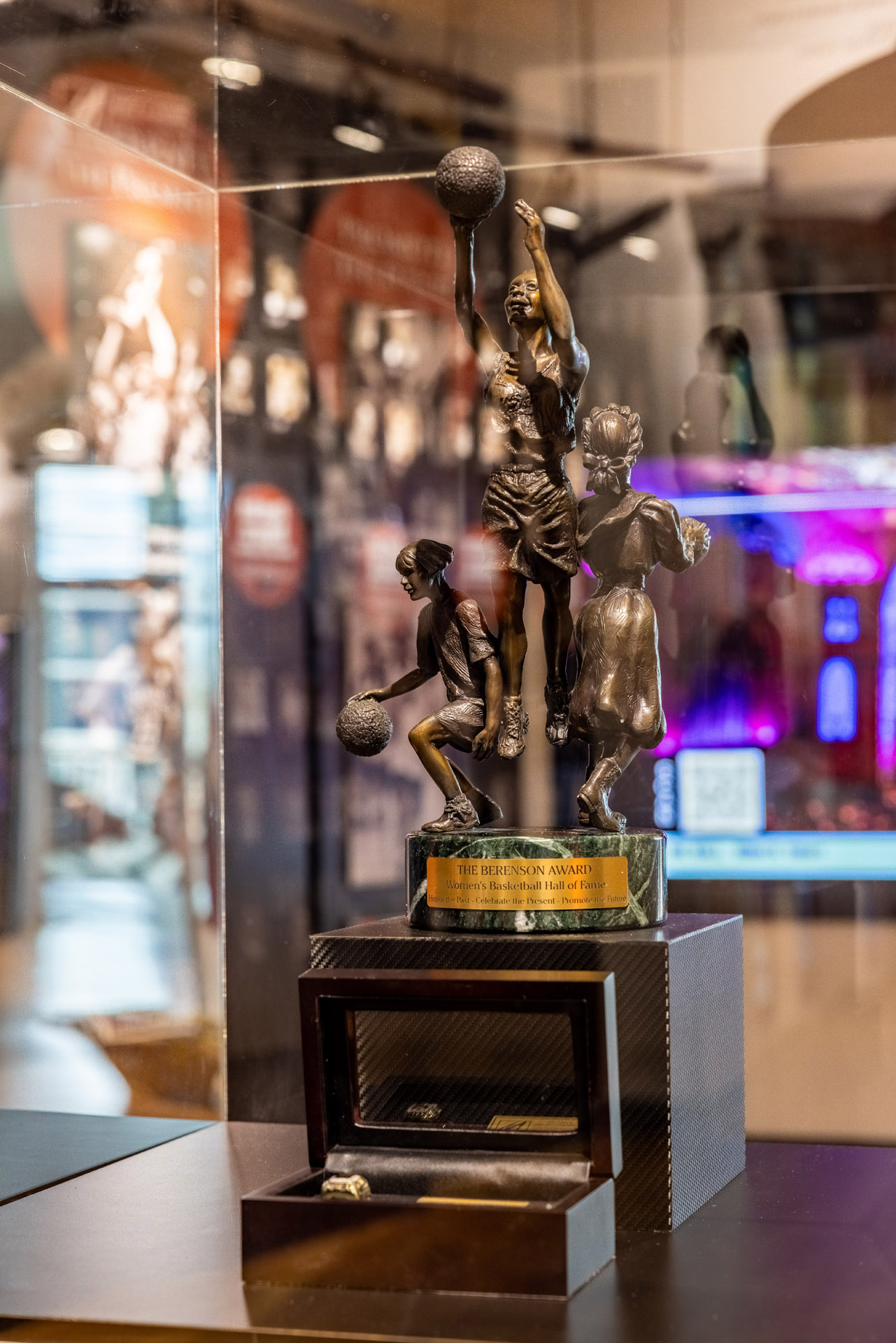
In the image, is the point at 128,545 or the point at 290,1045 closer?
the point at 128,545

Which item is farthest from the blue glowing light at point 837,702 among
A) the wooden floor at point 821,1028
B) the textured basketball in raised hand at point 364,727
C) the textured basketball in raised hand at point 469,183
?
the textured basketball in raised hand at point 469,183

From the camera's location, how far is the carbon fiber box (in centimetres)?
182

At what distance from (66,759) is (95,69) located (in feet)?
3.49

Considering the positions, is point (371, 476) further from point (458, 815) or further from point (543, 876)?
point (543, 876)

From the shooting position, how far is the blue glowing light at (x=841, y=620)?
2.69 meters

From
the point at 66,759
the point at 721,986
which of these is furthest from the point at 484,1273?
the point at 66,759

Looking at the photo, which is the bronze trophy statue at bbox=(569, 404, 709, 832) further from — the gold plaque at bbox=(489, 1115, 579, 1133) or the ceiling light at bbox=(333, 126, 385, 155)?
the ceiling light at bbox=(333, 126, 385, 155)

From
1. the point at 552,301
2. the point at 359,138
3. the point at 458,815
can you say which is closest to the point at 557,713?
the point at 458,815

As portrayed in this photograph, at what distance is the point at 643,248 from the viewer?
277 cm

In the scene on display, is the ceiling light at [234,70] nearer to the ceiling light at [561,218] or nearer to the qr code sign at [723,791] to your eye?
the ceiling light at [561,218]

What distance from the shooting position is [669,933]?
1.91 metres

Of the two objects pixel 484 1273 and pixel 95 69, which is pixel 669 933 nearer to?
pixel 484 1273

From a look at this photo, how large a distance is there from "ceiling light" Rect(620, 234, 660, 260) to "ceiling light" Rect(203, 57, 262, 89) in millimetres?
714

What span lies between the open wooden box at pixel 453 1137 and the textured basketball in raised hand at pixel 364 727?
13.5 inches
